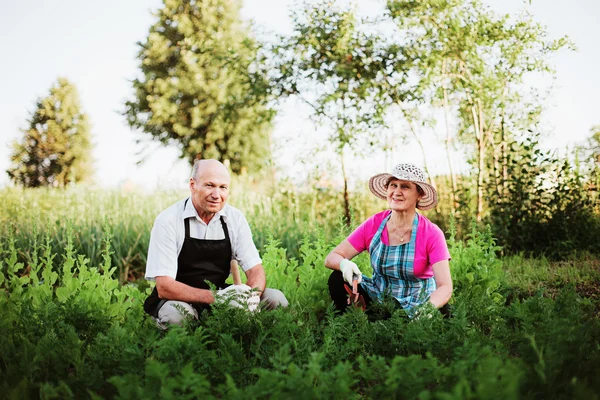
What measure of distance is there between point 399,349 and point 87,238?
469 cm

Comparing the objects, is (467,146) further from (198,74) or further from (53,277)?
(198,74)

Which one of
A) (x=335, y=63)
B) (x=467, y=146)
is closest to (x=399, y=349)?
(x=335, y=63)

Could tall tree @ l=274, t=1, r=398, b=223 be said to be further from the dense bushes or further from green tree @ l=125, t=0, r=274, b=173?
green tree @ l=125, t=0, r=274, b=173

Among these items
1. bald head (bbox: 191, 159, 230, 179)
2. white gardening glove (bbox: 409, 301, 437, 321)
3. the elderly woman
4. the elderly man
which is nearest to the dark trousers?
the elderly woman

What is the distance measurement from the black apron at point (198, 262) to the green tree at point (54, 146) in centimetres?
2525

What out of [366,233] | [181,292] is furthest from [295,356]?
[366,233]

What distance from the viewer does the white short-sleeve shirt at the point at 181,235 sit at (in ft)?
10.4

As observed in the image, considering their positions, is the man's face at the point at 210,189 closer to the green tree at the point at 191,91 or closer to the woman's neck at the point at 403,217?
the woman's neck at the point at 403,217

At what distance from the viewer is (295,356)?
100 inches

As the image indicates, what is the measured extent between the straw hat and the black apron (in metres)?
1.12

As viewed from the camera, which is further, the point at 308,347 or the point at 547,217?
the point at 547,217

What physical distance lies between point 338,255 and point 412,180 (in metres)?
0.70

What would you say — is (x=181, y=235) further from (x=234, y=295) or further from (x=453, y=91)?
(x=453, y=91)

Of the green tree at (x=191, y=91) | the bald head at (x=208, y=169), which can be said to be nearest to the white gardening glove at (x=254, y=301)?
the bald head at (x=208, y=169)
